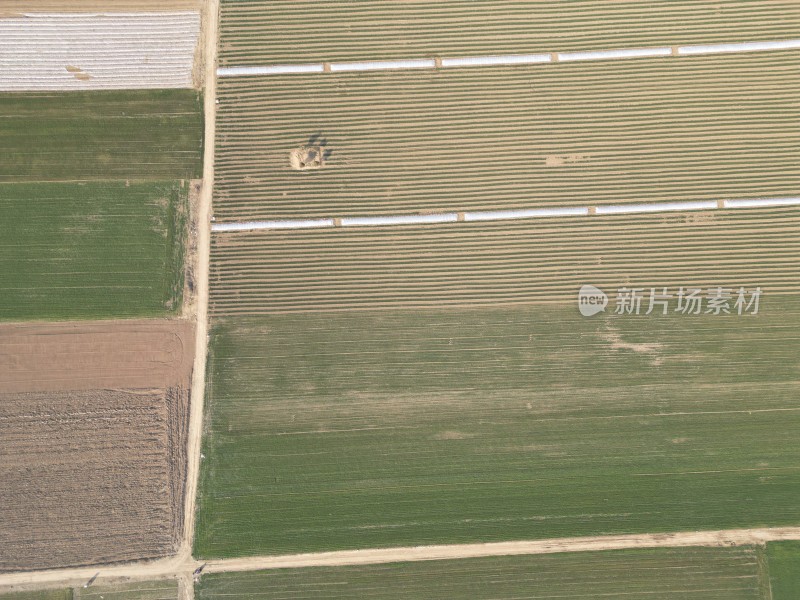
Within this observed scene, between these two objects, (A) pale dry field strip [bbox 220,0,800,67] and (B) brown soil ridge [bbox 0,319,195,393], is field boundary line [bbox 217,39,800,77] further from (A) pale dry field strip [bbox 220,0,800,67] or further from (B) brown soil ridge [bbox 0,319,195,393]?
(B) brown soil ridge [bbox 0,319,195,393]

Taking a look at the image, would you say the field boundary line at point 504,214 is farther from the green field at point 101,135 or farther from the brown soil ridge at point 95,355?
the brown soil ridge at point 95,355

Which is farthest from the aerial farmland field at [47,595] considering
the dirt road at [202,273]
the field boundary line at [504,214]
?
the field boundary line at [504,214]

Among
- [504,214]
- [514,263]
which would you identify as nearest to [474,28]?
[504,214]

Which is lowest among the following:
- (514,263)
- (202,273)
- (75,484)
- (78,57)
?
(75,484)

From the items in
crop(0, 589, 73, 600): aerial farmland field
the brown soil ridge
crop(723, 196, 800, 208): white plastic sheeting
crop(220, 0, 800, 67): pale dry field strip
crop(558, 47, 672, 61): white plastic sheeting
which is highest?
crop(220, 0, 800, 67): pale dry field strip

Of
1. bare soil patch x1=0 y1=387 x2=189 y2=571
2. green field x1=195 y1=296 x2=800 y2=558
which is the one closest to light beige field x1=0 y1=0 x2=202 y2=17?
green field x1=195 y1=296 x2=800 y2=558

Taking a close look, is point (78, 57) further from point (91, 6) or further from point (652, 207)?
point (652, 207)
